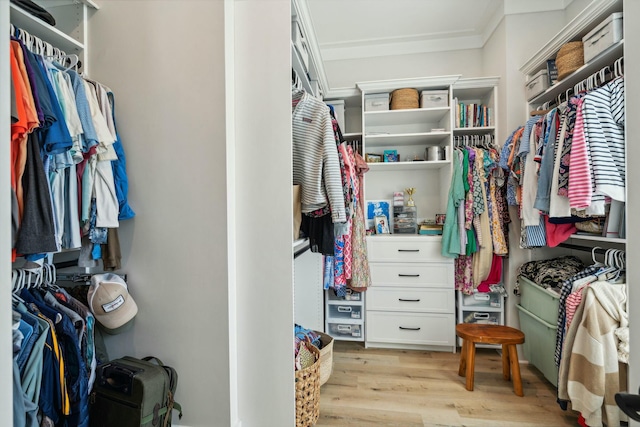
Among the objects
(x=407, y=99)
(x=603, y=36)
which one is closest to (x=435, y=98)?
(x=407, y=99)

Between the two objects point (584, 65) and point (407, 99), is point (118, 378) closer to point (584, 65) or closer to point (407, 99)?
point (407, 99)

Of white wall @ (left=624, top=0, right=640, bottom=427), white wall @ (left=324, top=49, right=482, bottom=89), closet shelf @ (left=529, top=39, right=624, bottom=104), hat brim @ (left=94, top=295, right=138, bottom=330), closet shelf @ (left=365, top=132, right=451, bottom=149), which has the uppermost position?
white wall @ (left=324, top=49, right=482, bottom=89)

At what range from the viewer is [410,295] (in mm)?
2582

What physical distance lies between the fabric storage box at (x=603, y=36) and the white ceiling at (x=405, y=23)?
89 centimetres

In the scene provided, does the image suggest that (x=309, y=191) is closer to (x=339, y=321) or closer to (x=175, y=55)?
(x=175, y=55)

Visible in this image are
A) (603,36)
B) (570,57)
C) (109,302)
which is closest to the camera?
(109,302)

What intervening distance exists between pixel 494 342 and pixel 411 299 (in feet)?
2.40

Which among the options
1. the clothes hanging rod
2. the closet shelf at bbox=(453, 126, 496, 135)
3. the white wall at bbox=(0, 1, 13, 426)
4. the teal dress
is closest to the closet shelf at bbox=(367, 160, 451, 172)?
the teal dress

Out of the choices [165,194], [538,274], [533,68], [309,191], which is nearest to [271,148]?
[309,191]

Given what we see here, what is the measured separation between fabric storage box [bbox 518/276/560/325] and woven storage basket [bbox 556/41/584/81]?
53.2 inches

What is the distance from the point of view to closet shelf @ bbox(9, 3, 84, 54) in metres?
1.11

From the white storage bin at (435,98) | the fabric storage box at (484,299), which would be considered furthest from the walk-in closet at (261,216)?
the white storage bin at (435,98)

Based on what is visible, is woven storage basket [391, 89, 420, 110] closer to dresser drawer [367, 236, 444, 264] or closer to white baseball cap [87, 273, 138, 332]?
dresser drawer [367, 236, 444, 264]

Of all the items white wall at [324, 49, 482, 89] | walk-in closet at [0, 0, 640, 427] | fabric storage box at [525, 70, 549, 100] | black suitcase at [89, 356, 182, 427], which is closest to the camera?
walk-in closet at [0, 0, 640, 427]
